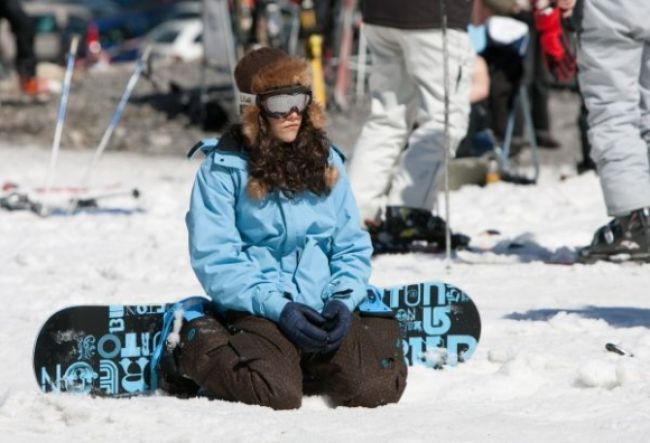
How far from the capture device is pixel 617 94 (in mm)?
6828

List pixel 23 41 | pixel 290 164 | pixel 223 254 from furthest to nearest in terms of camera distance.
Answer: pixel 23 41
pixel 290 164
pixel 223 254

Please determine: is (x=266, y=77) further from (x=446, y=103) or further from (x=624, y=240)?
(x=624, y=240)

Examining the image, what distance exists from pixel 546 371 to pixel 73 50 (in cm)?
535

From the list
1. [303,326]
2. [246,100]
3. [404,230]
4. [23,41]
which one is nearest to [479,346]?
[303,326]

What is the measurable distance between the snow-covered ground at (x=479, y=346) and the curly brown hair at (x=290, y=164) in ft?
2.11

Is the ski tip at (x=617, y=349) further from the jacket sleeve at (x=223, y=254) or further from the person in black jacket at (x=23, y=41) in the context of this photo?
the person in black jacket at (x=23, y=41)

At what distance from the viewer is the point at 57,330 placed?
4926mm

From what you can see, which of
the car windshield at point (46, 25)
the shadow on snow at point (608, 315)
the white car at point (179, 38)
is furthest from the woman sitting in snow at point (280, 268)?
the car windshield at point (46, 25)

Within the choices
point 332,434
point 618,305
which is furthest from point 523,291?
point 332,434

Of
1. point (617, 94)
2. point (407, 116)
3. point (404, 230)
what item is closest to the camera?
point (617, 94)

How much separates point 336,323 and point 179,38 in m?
24.6

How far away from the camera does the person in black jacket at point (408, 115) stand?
7.51 m

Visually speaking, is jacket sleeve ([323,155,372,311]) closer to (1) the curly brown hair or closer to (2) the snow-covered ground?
(1) the curly brown hair

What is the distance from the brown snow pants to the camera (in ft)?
15.1
